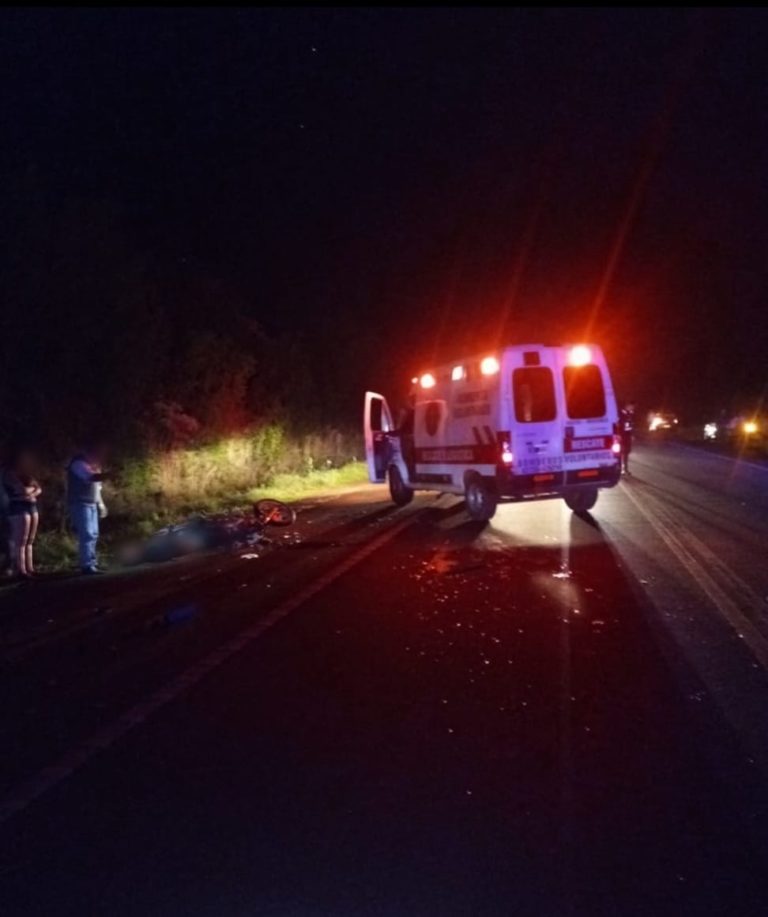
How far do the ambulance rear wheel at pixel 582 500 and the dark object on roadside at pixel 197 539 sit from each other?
516 centimetres

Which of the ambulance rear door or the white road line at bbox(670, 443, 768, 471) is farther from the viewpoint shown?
the white road line at bbox(670, 443, 768, 471)

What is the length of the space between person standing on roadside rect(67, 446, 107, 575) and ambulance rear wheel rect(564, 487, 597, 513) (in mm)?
7814

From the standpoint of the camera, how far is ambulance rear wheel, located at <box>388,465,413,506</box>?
19.9 metres

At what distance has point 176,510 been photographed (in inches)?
754

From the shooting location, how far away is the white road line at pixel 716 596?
771cm

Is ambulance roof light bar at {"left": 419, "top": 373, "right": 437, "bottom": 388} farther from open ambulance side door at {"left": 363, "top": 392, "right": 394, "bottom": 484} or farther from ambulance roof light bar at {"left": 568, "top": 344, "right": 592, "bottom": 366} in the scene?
ambulance roof light bar at {"left": 568, "top": 344, "right": 592, "bottom": 366}

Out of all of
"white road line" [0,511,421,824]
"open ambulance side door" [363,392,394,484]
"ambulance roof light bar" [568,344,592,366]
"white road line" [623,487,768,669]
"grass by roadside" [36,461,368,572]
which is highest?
"ambulance roof light bar" [568,344,592,366]

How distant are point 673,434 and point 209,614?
5742 centimetres

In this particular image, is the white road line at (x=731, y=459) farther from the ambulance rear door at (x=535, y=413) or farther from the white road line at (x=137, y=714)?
the white road line at (x=137, y=714)

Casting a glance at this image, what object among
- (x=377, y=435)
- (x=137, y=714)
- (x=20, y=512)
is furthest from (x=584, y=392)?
(x=137, y=714)

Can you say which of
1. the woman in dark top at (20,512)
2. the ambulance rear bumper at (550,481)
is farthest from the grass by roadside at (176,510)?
the ambulance rear bumper at (550,481)

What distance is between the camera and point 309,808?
15.5 feet

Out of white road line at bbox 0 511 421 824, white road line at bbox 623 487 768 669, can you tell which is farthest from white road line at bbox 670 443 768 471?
white road line at bbox 0 511 421 824

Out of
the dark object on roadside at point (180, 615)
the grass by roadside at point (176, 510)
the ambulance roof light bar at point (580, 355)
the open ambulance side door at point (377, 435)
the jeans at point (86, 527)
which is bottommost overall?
the dark object on roadside at point (180, 615)
